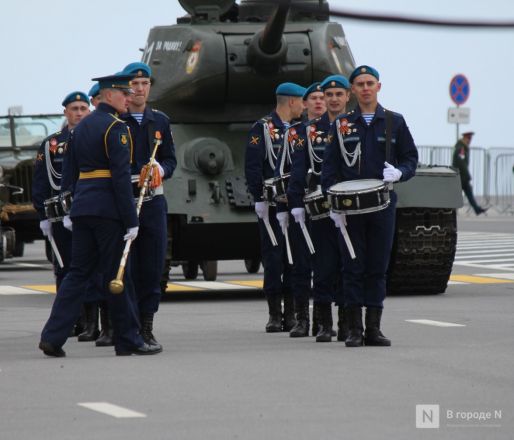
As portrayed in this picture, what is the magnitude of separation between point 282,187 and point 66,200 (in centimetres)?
186

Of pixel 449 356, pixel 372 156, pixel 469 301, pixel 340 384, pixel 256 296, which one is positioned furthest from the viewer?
pixel 256 296

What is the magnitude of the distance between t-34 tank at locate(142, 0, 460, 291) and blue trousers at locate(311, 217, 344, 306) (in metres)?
4.34

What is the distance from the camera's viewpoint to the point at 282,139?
13664 millimetres

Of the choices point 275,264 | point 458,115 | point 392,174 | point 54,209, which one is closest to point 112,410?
point 392,174

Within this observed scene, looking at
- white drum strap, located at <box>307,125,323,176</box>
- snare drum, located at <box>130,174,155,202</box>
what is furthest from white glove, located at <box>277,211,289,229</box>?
snare drum, located at <box>130,174,155,202</box>

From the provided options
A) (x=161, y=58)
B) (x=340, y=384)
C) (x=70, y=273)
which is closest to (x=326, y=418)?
(x=340, y=384)

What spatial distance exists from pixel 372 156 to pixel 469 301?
485 centimetres

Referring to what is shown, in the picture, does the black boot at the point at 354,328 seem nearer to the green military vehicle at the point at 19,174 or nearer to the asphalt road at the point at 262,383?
the asphalt road at the point at 262,383

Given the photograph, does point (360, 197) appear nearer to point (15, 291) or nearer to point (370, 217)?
point (370, 217)

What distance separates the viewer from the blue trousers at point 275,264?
13.5 metres

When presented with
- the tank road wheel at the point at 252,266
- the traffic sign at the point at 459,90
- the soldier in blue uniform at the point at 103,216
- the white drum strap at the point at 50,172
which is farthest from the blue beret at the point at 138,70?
the traffic sign at the point at 459,90

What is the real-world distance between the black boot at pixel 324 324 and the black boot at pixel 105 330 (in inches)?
61.3

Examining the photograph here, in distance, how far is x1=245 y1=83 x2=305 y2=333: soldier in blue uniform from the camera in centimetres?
1351

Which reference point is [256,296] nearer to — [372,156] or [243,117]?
[243,117]
